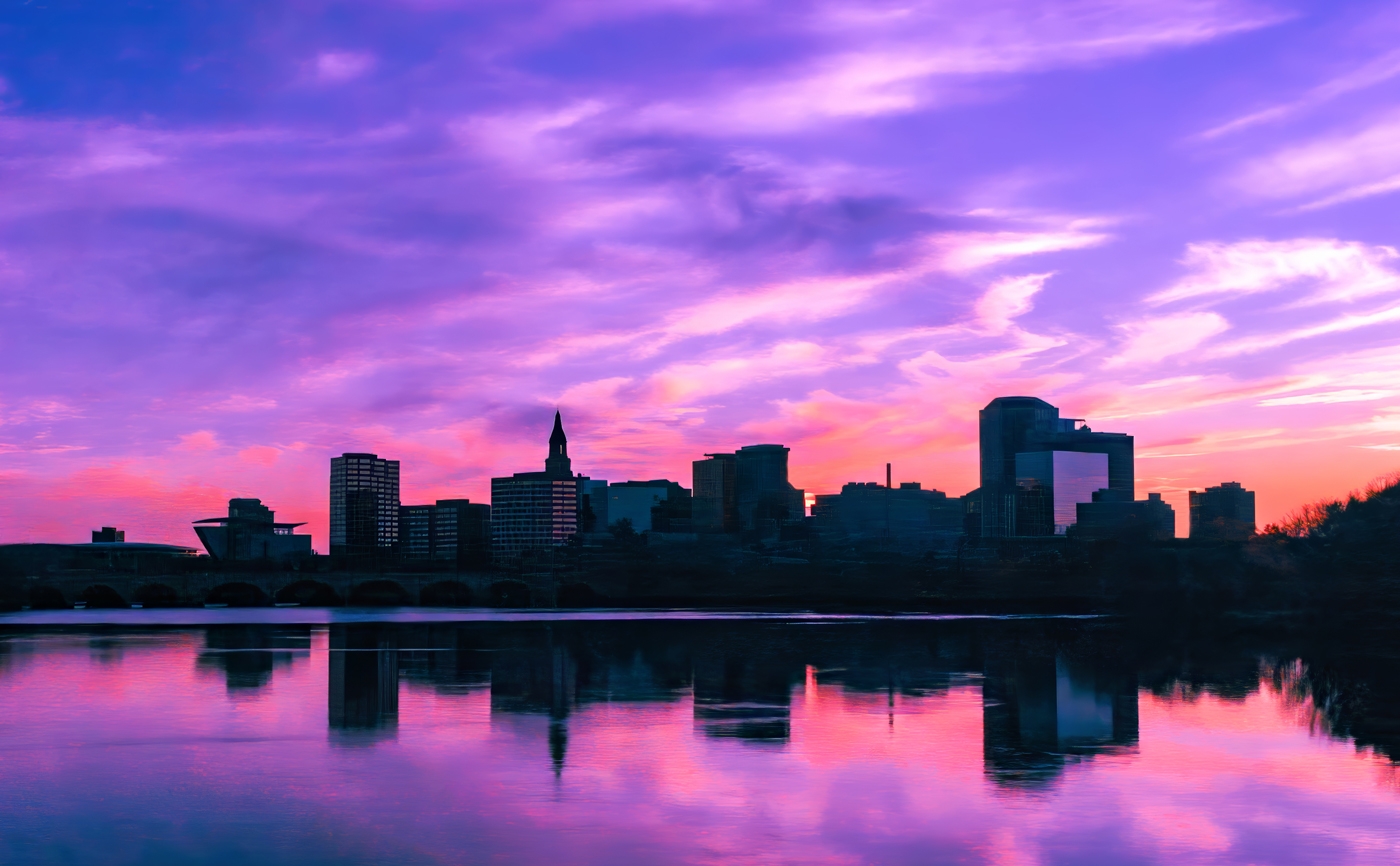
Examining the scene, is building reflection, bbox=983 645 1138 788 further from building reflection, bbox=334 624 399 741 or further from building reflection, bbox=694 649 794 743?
building reflection, bbox=334 624 399 741

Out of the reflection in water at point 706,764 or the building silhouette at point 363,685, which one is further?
the building silhouette at point 363,685

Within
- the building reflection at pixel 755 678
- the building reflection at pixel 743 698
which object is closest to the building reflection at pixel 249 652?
the building reflection at pixel 755 678

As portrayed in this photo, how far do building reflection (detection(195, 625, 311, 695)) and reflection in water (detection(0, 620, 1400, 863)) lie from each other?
104cm

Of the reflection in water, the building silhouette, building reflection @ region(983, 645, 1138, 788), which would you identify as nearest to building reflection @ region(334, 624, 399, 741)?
the building silhouette

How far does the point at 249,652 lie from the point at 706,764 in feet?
190

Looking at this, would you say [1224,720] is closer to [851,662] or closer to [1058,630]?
[851,662]

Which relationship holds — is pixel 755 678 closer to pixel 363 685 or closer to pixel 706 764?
pixel 363 685

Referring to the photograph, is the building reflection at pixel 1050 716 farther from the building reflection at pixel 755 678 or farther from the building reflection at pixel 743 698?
the building reflection at pixel 743 698

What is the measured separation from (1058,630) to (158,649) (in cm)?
7093

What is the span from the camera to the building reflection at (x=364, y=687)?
1642 inches

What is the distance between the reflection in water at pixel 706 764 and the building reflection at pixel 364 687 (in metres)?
0.28

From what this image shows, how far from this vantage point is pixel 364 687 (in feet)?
181

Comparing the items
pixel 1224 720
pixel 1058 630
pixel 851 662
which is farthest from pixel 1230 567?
pixel 1224 720

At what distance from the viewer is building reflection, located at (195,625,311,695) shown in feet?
199
